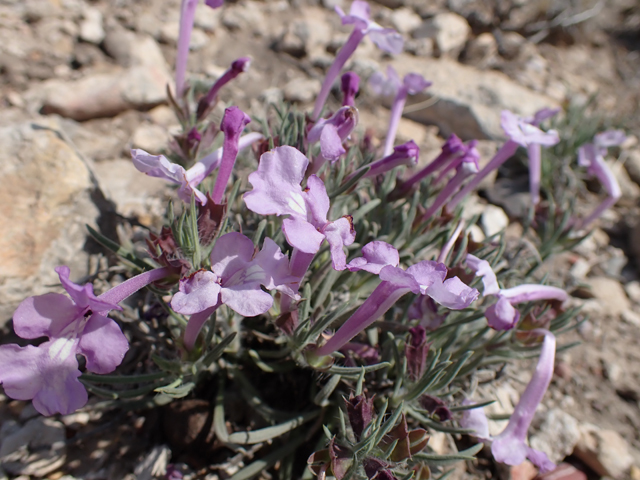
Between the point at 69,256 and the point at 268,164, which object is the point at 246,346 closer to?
the point at 69,256

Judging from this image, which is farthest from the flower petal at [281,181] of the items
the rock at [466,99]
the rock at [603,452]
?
the rock at [466,99]

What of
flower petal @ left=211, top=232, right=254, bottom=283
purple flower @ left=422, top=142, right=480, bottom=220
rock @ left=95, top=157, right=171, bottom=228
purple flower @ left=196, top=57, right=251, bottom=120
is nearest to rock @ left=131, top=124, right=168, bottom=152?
rock @ left=95, top=157, right=171, bottom=228

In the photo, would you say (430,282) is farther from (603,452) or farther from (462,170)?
(603,452)

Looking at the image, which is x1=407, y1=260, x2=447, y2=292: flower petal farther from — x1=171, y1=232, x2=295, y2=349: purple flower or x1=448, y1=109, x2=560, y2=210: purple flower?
x1=448, y1=109, x2=560, y2=210: purple flower

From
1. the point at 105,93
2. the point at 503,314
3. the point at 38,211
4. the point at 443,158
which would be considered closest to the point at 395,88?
the point at 443,158

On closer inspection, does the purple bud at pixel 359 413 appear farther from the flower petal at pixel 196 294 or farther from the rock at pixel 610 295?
the rock at pixel 610 295

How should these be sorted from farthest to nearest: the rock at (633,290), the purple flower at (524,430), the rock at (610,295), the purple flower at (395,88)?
the rock at (633,290)
the rock at (610,295)
the purple flower at (395,88)
the purple flower at (524,430)
